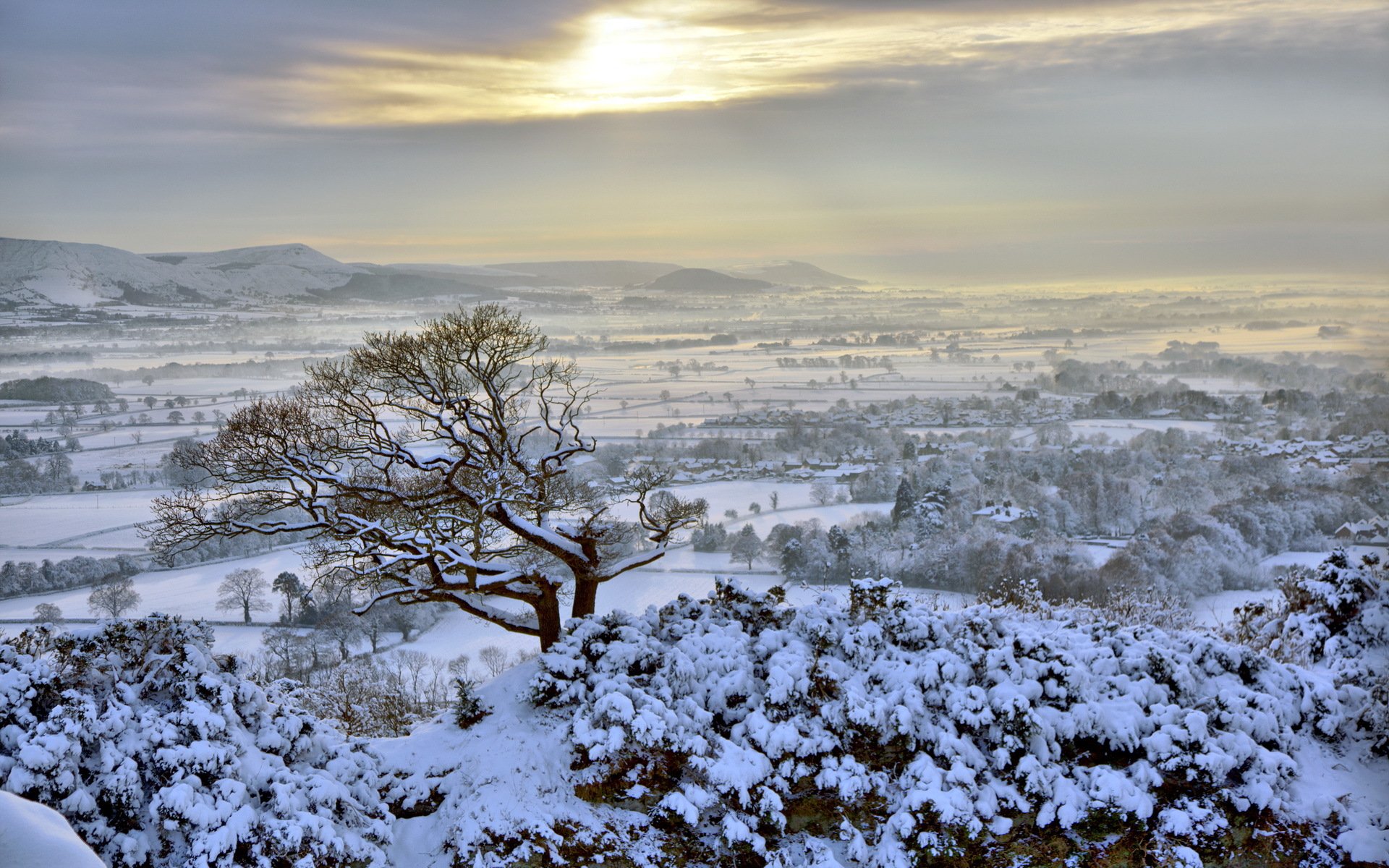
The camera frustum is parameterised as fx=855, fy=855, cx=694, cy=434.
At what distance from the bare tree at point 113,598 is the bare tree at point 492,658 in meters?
8.12

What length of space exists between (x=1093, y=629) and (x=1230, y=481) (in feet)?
114

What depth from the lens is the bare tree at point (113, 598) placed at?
19.5m

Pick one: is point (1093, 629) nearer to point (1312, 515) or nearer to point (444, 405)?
point (444, 405)

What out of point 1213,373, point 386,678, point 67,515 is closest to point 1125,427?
point 1213,373

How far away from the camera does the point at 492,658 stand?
71.7ft

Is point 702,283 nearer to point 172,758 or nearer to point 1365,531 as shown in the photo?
point 1365,531

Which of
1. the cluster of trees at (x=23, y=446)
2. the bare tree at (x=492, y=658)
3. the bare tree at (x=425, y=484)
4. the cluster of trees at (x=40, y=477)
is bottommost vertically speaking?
the bare tree at (x=492, y=658)

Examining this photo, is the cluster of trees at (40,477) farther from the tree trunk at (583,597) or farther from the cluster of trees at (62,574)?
the tree trunk at (583,597)

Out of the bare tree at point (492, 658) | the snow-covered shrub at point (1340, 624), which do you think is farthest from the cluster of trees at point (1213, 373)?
the bare tree at point (492, 658)

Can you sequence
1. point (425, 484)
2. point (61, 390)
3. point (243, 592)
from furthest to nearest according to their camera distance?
point (61, 390) < point (243, 592) < point (425, 484)

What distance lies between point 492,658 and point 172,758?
16.0 metres

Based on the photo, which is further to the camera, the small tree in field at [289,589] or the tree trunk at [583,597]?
the small tree in field at [289,589]

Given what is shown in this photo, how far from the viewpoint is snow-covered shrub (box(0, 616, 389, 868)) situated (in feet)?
19.4

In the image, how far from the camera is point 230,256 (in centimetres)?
4612
